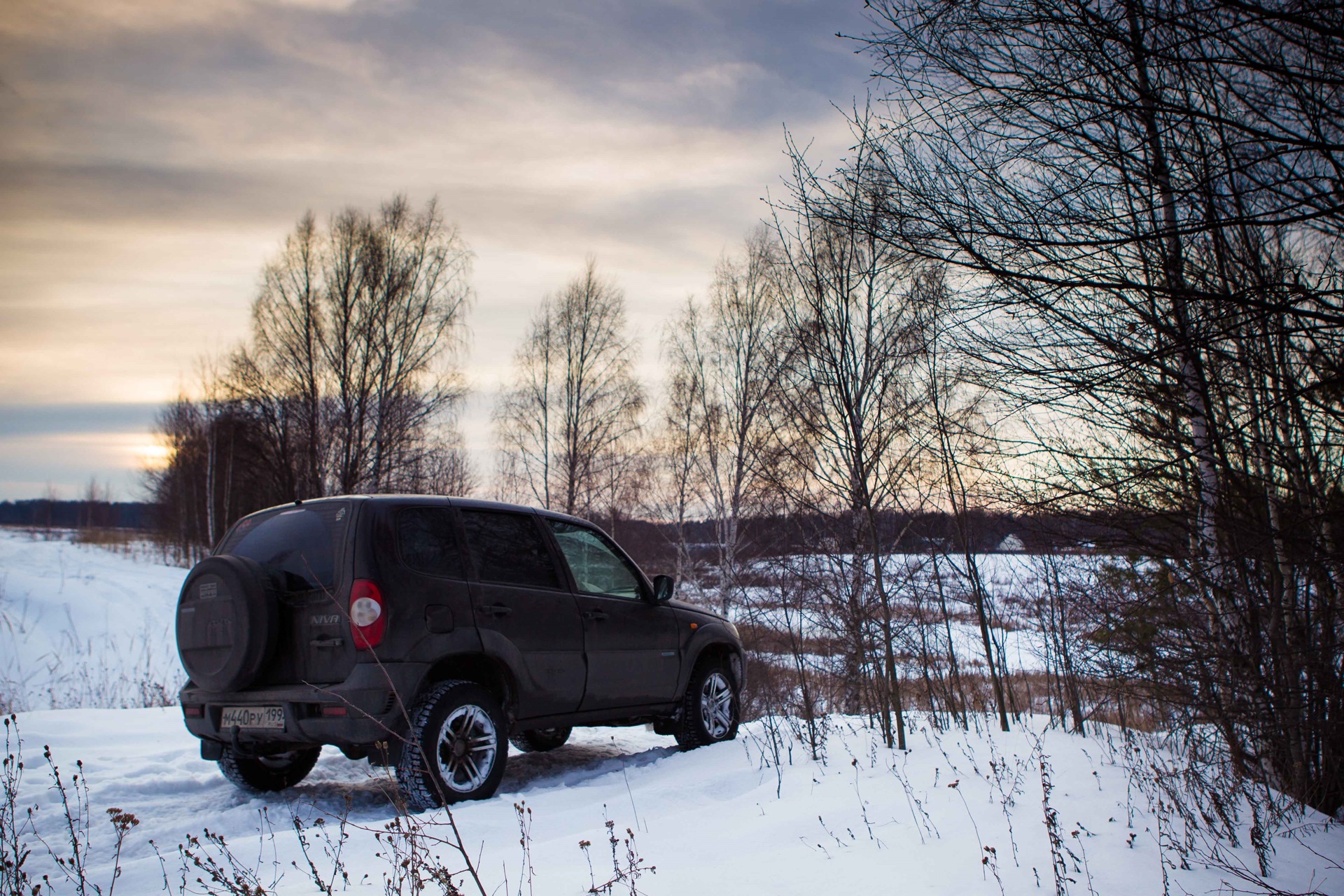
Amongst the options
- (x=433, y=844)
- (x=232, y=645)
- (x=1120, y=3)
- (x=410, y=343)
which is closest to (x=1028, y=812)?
(x=433, y=844)

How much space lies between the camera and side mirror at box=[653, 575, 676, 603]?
629 cm

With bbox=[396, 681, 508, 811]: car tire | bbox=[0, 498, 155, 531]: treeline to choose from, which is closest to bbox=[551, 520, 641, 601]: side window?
bbox=[396, 681, 508, 811]: car tire

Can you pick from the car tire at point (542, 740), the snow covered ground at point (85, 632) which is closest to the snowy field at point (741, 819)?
the car tire at point (542, 740)

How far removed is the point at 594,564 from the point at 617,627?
47cm

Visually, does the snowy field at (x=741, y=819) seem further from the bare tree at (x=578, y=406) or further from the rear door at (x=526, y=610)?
the bare tree at (x=578, y=406)

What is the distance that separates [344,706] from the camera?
4.27 metres

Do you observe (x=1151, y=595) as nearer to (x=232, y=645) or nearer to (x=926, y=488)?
(x=926, y=488)

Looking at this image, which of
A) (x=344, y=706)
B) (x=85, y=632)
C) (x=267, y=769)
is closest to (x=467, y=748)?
(x=344, y=706)

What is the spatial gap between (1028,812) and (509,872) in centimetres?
243

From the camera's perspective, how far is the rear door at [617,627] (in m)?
5.73

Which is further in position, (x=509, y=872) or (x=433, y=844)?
(x=433, y=844)

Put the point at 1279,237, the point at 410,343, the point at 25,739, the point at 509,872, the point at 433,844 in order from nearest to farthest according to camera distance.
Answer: the point at 509,872 < the point at 433,844 < the point at 1279,237 < the point at 25,739 < the point at 410,343

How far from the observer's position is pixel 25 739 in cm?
575

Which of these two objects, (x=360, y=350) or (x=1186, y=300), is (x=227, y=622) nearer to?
(x=1186, y=300)
